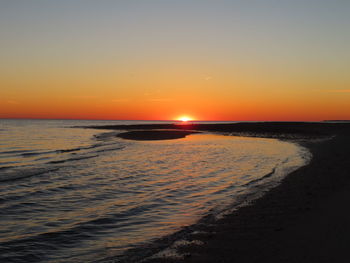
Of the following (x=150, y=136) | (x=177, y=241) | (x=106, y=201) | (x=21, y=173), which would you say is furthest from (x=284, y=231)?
(x=150, y=136)

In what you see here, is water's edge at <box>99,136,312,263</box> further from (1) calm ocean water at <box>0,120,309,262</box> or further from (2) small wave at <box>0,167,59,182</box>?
(2) small wave at <box>0,167,59,182</box>

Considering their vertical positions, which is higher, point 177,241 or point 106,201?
point 177,241

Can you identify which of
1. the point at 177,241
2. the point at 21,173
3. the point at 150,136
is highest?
the point at 150,136

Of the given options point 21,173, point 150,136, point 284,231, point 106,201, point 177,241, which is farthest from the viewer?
point 150,136

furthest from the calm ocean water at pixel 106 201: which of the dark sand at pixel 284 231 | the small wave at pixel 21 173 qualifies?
the dark sand at pixel 284 231

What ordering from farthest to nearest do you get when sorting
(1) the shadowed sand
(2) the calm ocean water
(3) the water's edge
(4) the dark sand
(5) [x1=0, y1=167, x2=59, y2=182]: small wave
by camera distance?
1. (1) the shadowed sand
2. (5) [x1=0, y1=167, x2=59, y2=182]: small wave
3. (2) the calm ocean water
4. (3) the water's edge
5. (4) the dark sand

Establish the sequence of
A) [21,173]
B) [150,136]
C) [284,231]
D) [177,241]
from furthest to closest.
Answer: [150,136] → [21,173] → [284,231] → [177,241]

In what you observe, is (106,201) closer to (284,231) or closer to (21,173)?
(284,231)

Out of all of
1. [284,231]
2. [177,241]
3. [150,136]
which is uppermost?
[150,136]

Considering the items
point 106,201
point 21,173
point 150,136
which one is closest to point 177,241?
point 106,201

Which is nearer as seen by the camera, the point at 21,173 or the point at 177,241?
the point at 177,241

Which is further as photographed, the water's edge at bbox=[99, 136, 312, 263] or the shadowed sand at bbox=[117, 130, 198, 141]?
the shadowed sand at bbox=[117, 130, 198, 141]

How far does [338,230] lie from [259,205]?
3269mm

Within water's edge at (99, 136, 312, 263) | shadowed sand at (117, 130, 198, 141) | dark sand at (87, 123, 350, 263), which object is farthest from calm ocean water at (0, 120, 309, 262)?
shadowed sand at (117, 130, 198, 141)
